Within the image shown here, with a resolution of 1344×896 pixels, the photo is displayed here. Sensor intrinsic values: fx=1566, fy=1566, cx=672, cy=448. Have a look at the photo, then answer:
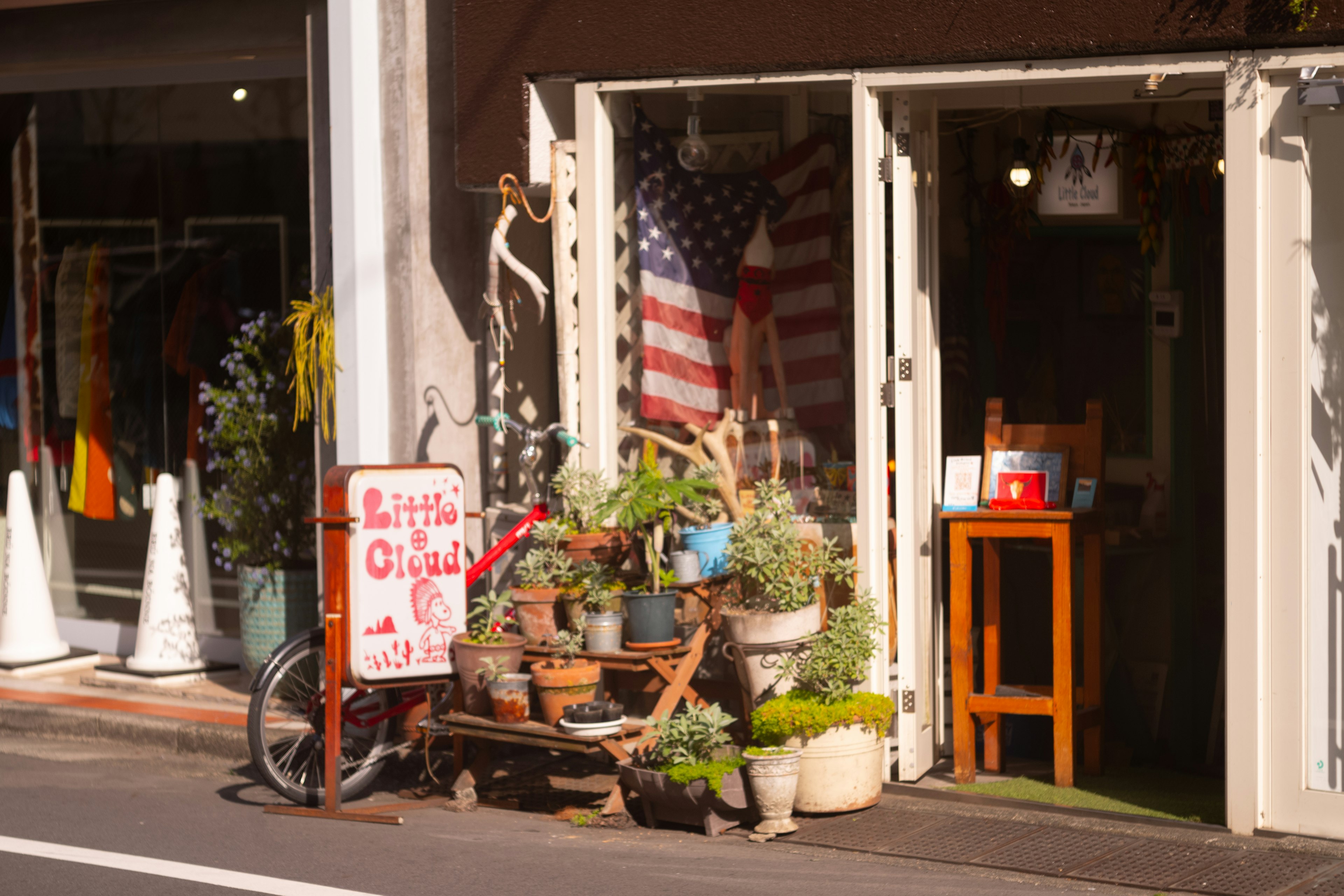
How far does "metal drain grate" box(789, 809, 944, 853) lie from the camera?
6352 millimetres

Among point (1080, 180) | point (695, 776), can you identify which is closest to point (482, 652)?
point (695, 776)

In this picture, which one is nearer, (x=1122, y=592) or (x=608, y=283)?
(x=608, y=283)

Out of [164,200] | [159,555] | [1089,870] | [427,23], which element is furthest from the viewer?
[164,200]

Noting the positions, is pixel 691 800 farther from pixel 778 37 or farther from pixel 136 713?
pixel 136 713

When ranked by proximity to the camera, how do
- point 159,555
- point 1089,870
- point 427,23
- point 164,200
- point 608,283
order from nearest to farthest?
point 1089,870, point 608,283, point 427,23, point 159,555, point 164,200

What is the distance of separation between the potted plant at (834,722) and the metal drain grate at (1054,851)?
0.74 metres

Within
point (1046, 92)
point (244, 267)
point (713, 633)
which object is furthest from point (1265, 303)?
point (244, 267)

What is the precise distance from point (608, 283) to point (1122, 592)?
321 centimetres

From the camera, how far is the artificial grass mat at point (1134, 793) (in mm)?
6676

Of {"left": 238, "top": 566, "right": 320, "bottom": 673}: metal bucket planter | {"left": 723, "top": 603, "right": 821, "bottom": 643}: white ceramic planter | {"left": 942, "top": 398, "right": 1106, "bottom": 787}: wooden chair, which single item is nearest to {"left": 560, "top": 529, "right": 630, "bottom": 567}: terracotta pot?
{"left": 723, "top": 603, "right": 821, "bottom": 643}: white ceramic planter

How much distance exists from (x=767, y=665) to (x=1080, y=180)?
3.06m

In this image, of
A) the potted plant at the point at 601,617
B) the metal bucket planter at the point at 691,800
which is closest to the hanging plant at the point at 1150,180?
the potted plant at the point at 601,617

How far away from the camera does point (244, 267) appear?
379 inches

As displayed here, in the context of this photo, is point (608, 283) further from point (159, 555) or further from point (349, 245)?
point (159, 555)
